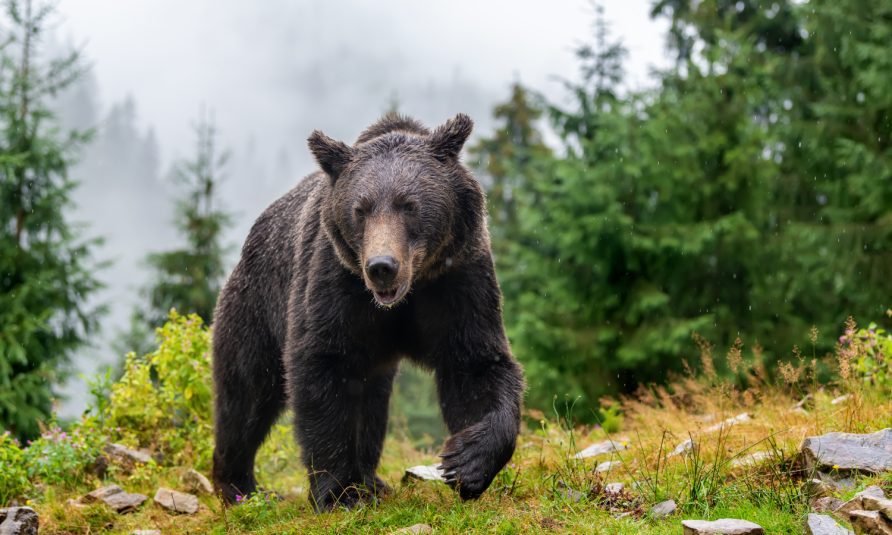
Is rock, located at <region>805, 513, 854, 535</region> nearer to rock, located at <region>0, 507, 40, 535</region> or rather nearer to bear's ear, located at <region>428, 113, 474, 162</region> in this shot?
bear's ear, located at <region>428, 113, 474, 162</region>

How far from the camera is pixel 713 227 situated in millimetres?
12242

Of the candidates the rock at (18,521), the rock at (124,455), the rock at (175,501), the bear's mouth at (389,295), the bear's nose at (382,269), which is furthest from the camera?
the rock at (124,455)

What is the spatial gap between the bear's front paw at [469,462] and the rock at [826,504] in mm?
1587

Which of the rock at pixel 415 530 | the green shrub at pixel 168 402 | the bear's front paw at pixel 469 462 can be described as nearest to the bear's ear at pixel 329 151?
the bear's front paw at pixel 469 462

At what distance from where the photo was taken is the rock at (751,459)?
448 centimetres

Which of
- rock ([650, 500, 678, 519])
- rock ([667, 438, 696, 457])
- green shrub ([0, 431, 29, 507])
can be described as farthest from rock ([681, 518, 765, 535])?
green shrub ([0, 431, 29, 507])

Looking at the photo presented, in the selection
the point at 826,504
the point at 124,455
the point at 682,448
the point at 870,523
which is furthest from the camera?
the point at 124,455

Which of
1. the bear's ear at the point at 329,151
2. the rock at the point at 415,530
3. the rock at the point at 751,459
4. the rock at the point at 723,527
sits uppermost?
the bear's ear at the point at 329,151

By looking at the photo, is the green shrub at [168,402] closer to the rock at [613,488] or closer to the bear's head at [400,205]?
the bear's head at [400,205]

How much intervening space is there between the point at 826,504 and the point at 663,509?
77cm

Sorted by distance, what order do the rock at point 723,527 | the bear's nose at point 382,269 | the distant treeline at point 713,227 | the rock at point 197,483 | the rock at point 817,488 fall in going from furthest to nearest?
the distant treeline at point 713,227, the rock at point 197,483, the bear's nose at point 382,269, the rock at point 817,488, the rock at point 723,527

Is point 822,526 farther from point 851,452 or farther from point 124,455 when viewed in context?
point 124,455

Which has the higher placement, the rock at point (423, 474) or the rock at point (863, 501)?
the rock at point (863, 501)

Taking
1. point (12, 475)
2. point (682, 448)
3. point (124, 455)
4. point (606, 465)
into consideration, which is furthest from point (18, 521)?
point (682, 448)
